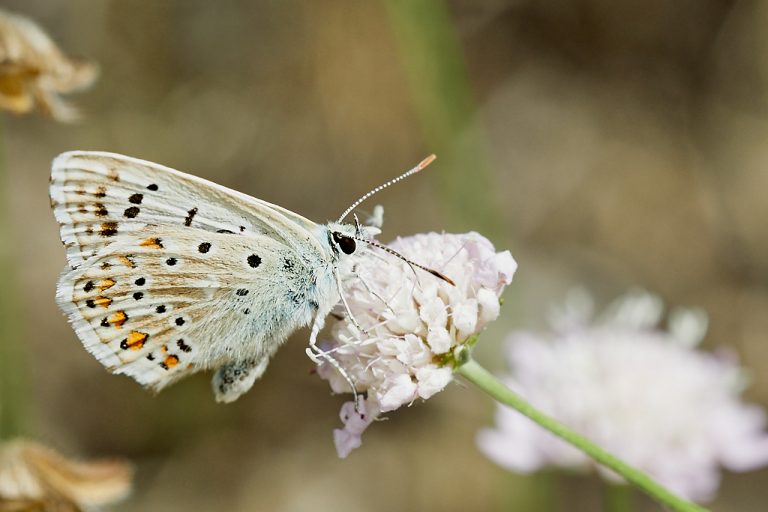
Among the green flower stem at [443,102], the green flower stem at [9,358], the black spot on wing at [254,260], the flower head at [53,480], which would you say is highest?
the green flower stem at [443,102]

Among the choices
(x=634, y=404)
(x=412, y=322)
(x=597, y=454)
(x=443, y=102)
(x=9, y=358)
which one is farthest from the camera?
(x=443, y=102)

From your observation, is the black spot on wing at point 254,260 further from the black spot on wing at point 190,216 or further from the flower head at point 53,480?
the flower head at point 53,480

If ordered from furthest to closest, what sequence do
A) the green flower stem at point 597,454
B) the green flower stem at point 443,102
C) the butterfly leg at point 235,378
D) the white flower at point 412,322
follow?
the green flower stem at point 443,102, the butterfly leg at point 235,378, the white flower at point 412,322, the green flower stem at point 597,454

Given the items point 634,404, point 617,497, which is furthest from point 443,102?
point 617,497

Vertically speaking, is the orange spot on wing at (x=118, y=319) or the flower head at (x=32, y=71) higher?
the flower head at (x=32, y=71)

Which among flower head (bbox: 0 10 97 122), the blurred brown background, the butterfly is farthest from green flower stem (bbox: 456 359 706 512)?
the blurred brown background

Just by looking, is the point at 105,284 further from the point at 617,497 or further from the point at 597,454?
the point at 617,497

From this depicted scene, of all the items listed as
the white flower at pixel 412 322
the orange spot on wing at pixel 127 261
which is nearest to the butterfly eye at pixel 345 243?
the white flower at pixel 412 322
